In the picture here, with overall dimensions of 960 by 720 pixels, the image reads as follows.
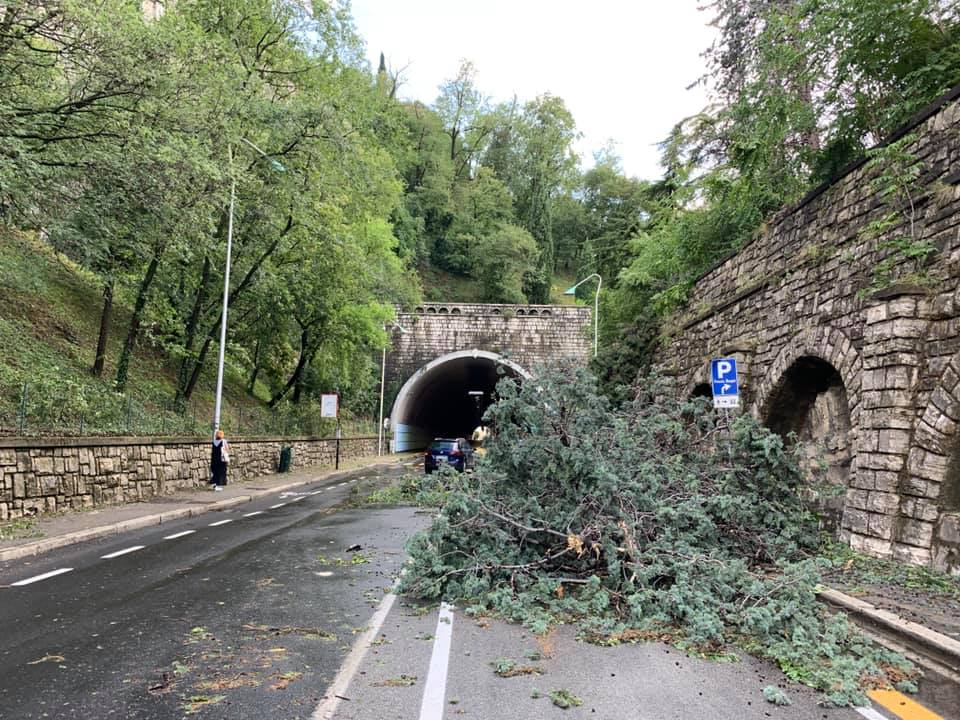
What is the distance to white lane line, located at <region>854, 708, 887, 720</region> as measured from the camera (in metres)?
3.88

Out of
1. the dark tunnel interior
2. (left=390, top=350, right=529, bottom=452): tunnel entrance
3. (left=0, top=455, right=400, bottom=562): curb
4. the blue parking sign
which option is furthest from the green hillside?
the dark tunnel interior

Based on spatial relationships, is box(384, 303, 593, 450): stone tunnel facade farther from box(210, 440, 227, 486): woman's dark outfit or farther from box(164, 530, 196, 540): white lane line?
box(164, 530, 196, 540): white lane line

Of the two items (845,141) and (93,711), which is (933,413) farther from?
(93,711)

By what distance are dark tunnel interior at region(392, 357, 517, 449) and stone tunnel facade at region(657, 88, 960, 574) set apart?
84.2 feet

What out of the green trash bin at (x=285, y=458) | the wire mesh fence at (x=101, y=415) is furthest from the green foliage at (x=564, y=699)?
the green trash bin at (x=285, y=458)

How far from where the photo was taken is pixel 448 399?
193 ft

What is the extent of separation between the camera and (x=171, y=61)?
12.2m

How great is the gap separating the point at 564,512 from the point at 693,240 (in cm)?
1379

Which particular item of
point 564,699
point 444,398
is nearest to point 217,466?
point 564,699

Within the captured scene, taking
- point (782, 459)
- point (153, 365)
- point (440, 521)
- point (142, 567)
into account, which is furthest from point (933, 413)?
point (153, 365)

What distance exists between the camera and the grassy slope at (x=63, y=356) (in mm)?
13148

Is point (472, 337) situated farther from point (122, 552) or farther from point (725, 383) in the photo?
point (122, 552)

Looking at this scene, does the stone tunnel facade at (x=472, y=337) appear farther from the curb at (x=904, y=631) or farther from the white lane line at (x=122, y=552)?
the curb at (x=904, y=631)

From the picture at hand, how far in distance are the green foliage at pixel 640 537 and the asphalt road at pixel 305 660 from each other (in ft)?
1.18
